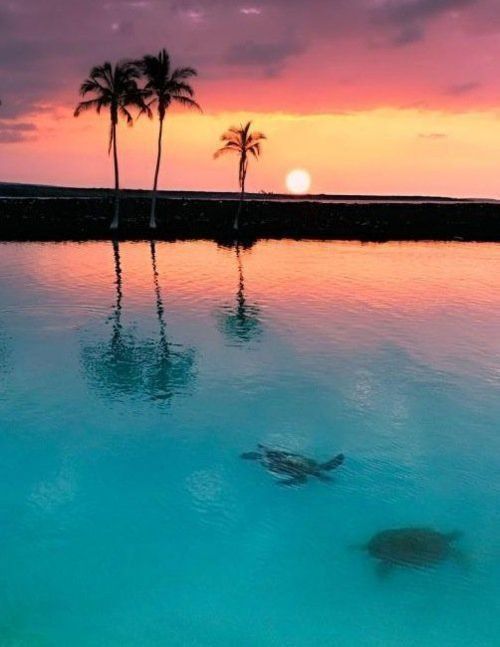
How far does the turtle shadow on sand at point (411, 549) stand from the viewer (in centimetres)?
844

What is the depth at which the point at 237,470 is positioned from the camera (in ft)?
36.4

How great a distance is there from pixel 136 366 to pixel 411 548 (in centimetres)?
981

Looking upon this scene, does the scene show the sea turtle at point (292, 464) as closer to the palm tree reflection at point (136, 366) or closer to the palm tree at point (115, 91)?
the palm tree reflection at point (136, 366)

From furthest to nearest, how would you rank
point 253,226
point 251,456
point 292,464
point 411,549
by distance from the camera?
point 253,226 → point 251,456 → point 292,464 → point 411,549

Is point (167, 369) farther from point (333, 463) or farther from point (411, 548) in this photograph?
point (411, 548)

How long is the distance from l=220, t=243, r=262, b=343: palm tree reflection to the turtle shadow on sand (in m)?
10.7

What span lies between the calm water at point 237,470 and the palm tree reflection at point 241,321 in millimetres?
118

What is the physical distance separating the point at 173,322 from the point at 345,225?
46.3m

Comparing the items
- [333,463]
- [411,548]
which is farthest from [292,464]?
[411,548]

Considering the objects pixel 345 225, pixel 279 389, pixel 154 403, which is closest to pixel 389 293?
pixel 279 389

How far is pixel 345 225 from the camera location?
6425 cm

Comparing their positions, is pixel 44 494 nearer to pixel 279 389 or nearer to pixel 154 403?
pixel 154 403

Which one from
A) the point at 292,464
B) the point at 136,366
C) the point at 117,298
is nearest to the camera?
the point at 292,464

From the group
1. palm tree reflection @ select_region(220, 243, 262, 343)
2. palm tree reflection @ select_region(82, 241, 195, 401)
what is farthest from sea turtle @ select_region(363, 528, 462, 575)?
palm tree reflection @ select_region(220, 243, 262, 343)
